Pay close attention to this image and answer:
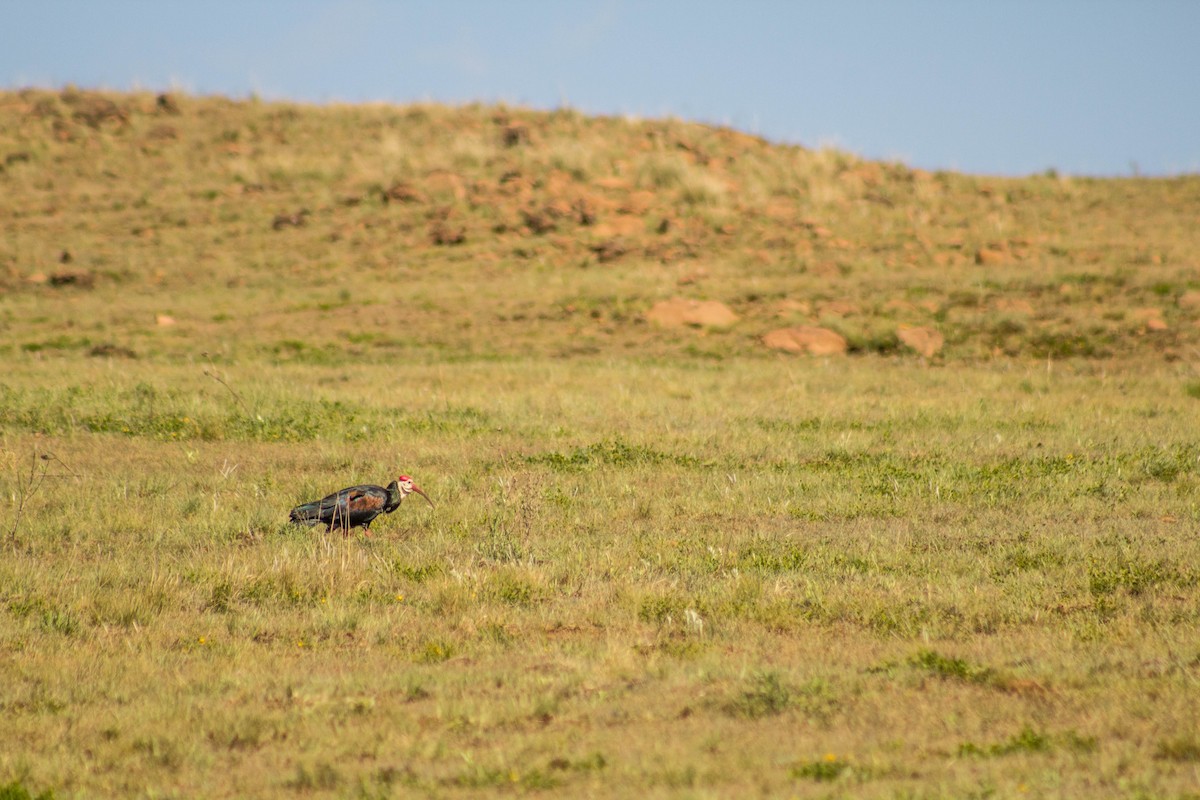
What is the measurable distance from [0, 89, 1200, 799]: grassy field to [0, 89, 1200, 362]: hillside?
176mm

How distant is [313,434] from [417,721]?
8561mm

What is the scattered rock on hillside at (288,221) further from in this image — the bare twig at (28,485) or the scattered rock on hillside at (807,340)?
the bare twig at (28,485)

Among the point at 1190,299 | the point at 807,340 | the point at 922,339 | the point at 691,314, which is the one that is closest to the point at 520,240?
the point at 691,314

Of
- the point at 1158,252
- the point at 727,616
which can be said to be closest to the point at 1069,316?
the point at 1158,252

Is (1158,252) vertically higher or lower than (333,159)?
lower

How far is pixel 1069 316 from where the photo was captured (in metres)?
22.1

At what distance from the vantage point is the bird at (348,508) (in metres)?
8.93

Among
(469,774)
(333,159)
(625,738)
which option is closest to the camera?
(469,774)

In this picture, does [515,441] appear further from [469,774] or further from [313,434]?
[469,774]

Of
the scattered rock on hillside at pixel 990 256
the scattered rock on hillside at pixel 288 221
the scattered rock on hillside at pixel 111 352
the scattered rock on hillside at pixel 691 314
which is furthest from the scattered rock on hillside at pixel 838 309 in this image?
the scattered rock on hillside at pixel 288 221

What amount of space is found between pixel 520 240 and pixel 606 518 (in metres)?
21.3

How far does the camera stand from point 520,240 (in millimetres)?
30453

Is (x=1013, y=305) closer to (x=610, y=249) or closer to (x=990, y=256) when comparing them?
(x=990, y=256)

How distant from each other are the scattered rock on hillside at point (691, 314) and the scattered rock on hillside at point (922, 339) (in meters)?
3.57
